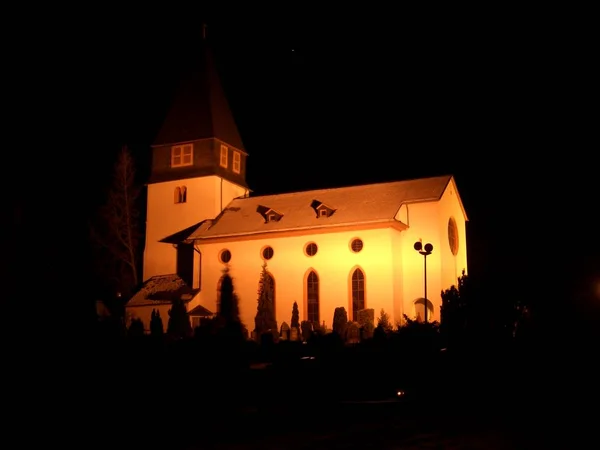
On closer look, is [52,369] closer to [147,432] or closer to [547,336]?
[147,432]

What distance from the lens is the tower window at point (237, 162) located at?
43.3 m

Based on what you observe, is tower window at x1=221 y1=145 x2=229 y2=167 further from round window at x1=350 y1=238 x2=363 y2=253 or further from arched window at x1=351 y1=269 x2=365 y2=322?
arched window at x1=351 y1=269 x2=365 y2=322

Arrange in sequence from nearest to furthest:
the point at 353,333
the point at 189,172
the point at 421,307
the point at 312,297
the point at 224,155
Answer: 1. the point at 353,333
2. the point at 421,307
3. the point at 312,297
4. the point at 189,172
5. the point at 224,155

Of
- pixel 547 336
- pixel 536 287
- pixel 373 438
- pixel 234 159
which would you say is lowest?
pixel 373 438

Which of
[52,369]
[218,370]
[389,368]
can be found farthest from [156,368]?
[389,368]

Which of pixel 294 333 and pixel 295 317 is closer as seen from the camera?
pixel 294 333

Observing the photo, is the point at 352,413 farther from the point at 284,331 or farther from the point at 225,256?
the point at 225,256

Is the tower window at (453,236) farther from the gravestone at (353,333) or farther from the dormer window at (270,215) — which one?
the dormer window at (270,215)

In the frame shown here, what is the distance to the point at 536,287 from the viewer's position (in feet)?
106

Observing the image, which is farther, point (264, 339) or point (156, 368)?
point (264, 339)

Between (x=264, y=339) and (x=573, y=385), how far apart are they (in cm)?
1253

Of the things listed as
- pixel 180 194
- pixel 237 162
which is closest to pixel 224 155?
pixel 237 162

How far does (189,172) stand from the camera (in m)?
41.6

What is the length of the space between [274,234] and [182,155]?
30.5 ft
